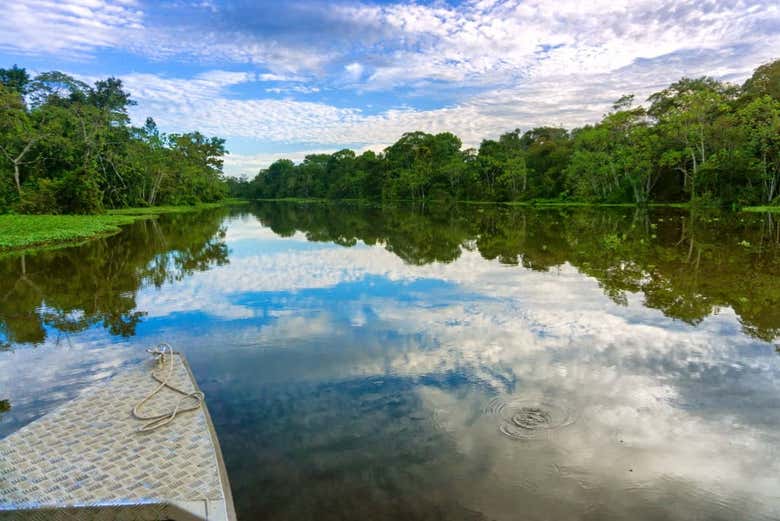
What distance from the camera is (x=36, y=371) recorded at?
6734mm

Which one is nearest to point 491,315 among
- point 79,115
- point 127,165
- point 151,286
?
A: point 151,286

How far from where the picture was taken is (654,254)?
1572 cm

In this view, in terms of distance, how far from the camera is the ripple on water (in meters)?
4.79

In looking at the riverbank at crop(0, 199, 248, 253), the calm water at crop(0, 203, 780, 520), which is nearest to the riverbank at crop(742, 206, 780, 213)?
the calm water at crop(0, 203, 780, 520)

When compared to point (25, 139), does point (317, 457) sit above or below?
below

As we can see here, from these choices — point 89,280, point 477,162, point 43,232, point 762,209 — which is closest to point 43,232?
point 43,232

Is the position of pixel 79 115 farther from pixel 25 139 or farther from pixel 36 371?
pixel 36 371

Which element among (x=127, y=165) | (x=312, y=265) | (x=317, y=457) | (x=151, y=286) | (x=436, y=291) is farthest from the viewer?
(x=127, y=165)

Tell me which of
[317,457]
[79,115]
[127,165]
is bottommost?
[317,457]

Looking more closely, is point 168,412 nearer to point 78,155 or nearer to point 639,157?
point 78,155

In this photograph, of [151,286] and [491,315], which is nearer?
[491,315]

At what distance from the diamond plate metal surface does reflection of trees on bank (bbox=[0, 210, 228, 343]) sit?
4.28 metres

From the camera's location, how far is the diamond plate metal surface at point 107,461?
3.34 meters

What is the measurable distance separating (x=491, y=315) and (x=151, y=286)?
9256 millimetres
